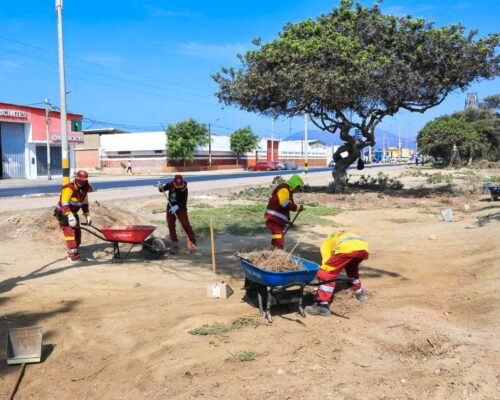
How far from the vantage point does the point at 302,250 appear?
33.4 feet

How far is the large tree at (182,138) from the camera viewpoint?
5575 centimetres

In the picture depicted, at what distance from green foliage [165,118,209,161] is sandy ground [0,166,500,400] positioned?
46.8 metres

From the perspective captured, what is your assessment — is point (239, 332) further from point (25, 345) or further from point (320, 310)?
point (25, 345)

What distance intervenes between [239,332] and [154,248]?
4.19m

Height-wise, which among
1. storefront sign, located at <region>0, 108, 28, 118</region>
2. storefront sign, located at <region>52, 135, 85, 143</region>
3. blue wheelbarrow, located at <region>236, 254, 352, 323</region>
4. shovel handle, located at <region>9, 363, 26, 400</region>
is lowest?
shovel handle, located at <region>9, 363, 26, 400</region>

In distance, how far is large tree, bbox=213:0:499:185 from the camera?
20.1 m

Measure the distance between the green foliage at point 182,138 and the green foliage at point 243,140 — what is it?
10.2 metres

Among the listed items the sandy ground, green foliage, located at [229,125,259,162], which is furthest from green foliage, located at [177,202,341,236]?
green foliage, located at [229,125,259,162]

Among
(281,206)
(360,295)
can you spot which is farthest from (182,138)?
(360,295)

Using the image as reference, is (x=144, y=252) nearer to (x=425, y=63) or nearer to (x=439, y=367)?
(x=439, y=367)

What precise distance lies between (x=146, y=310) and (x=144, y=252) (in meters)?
3.34

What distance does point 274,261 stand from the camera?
592 cm

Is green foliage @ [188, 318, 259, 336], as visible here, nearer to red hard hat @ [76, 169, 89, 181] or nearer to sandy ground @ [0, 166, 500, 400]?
sandy ground @ [0, 166, 500, 400]

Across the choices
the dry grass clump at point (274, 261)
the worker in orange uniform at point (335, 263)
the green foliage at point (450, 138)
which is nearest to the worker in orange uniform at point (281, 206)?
the dry grass clump at point (274, 261)
